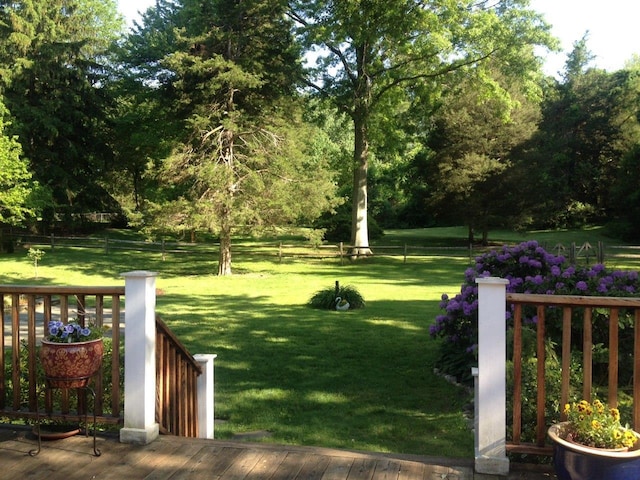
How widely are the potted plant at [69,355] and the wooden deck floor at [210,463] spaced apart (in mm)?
444

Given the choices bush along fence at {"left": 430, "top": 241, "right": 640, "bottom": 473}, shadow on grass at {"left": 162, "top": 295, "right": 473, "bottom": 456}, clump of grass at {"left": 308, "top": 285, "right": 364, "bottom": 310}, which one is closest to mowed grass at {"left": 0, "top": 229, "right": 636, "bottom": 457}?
shadow on grass at {"left": 162, "top": 295, "right": 473, "bottom": 456}

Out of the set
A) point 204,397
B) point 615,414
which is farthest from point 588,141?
point 615,414

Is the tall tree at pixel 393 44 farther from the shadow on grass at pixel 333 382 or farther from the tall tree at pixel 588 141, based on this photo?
the shadow on grass at pixel 333 382

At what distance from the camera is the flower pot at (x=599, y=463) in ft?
8.57

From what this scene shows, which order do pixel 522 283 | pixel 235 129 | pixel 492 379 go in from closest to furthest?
1. pixel 492 379
2. pixel 522 283
3. pixel 235 129

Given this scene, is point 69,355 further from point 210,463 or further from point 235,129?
point 235,129

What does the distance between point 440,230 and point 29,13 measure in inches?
1159

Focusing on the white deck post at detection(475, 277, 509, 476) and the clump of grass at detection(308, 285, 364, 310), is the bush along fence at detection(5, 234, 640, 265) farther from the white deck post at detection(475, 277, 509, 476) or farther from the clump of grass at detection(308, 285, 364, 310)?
the white deck post at detection(475, 277, 509, 476)

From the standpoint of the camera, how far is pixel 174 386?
4059mm

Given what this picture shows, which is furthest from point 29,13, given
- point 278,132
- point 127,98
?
point 278,132

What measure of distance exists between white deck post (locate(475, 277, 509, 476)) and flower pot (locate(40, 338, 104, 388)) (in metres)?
2.28

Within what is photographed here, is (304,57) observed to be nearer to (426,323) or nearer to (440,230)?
(426,323)

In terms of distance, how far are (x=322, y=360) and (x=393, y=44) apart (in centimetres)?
1856

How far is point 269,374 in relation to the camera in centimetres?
732
